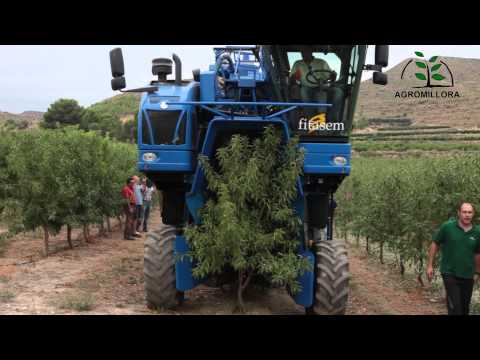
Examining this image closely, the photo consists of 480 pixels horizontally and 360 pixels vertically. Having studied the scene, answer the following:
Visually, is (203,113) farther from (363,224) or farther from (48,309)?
(363,224)

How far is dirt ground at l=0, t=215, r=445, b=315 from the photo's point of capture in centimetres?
703

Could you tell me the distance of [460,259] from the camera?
5.47m

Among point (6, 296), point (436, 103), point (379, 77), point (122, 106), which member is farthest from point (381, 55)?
point (122, 106)

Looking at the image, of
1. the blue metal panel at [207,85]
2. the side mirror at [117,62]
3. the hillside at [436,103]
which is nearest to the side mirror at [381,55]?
the blue metal panel at [207,85]

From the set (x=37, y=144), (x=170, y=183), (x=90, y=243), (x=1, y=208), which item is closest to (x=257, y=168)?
(x=170, y=183)

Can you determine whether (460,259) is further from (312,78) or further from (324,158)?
(312,78)

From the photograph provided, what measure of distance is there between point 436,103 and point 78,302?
194ft

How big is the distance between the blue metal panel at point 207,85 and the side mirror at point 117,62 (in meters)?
1.28

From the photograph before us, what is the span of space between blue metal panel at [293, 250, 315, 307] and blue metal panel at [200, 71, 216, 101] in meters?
2.59

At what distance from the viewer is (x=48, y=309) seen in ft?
21.9

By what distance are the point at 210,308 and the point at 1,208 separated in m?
8.57

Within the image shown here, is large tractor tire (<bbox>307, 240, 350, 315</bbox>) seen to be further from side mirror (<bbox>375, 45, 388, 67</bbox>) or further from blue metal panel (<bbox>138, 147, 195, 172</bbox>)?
side mirror (<bbox>375, 45, 388, 67</bbox>)

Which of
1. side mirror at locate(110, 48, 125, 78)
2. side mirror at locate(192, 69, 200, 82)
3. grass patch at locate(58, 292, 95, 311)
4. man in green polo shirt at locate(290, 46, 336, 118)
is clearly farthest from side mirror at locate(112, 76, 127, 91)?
grass patch at locate(58, 292, 95, 311)

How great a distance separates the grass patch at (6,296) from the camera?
705 cm
